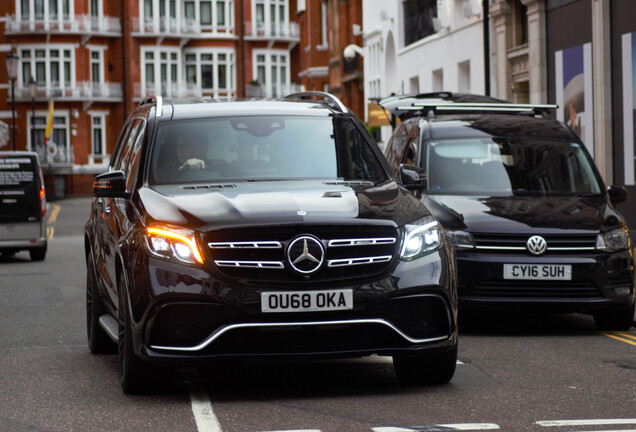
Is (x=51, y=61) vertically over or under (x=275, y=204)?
over

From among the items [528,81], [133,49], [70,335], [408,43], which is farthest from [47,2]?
[70,335]

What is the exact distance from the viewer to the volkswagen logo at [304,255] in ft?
23.9

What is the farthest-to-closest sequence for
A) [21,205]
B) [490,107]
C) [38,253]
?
[38,253] < [21,205] < [490,107]

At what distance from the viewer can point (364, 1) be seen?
5178 centimetres

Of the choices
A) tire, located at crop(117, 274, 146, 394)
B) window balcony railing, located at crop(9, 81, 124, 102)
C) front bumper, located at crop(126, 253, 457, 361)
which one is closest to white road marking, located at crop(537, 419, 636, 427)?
front bumper, located at crop(126, 253, 457, 361)

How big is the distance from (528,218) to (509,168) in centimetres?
135

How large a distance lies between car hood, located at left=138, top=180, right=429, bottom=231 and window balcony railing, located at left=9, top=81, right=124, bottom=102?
74053 millimetres

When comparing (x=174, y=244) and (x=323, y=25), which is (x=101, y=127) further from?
(x=174, y=244)

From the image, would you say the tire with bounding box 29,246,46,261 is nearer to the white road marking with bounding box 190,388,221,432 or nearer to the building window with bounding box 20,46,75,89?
the white road marking with bounding box 190,388,221,432

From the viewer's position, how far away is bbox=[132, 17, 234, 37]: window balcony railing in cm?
8406

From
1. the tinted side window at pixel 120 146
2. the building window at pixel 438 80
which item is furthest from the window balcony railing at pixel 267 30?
the tinted side window at pixel 120 146

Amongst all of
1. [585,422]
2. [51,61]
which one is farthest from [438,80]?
[51,61]

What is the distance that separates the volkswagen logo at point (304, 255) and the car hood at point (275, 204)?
0.42 feet

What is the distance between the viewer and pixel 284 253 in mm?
7297
